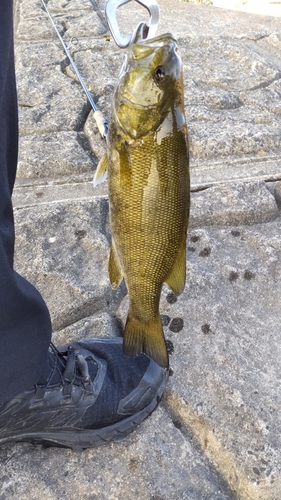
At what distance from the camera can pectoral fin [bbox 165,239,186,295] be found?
1308mm

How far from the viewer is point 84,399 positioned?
147 cm

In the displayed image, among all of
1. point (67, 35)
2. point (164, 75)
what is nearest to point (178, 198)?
point (164, 75)

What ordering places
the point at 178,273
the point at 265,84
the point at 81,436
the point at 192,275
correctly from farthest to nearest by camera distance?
the point at 265,84
the point at 192,275
the point at 81,436
the point at 178,273

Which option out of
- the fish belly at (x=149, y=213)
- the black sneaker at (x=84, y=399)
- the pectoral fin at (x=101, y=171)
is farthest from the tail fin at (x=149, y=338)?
the pectoral fin at (x=101, y=171)

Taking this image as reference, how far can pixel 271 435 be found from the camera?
4.81ft

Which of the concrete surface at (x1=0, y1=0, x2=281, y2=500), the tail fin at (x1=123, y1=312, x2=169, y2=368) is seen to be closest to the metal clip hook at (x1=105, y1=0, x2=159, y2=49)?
the tail fin at (x1=123, y1=312, x2=169, y2=368)

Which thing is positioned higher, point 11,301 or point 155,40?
point 155,40

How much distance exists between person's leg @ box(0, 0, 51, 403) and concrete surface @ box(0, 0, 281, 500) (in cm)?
35

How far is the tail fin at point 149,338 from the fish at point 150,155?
229mm

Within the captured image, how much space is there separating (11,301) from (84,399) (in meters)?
0.44

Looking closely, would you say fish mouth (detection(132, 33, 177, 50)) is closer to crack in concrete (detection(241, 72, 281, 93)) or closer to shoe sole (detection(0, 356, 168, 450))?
shoe sole (detection(0, 356, 168, 450))

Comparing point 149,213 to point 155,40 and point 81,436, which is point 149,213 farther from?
point 81,436

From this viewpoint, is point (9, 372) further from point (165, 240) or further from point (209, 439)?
point (209, 439)

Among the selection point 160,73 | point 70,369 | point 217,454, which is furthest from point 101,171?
point 217,454
